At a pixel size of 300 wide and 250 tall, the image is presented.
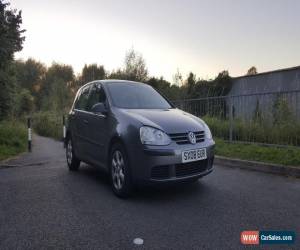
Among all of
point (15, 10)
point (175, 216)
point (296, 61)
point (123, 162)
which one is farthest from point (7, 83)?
point (296, 61)

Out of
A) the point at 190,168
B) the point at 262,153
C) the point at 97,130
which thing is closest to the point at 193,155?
the point at 190,168

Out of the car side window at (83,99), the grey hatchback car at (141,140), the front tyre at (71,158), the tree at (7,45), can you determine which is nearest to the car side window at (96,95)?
the grey hatchback car at (141,140)

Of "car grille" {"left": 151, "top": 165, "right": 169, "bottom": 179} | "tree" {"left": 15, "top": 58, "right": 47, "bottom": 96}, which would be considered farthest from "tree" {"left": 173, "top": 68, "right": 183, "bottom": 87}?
"tree" {"left": 15, "top": 58, "right": 47, "bottom": 96}

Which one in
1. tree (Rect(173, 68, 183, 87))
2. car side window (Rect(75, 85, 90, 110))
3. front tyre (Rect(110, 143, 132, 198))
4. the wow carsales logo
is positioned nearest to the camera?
the wow carsales logo

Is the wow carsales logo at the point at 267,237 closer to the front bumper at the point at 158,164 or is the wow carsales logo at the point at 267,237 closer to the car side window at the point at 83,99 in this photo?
the front bumper at the point at 158,164

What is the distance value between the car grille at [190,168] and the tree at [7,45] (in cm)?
774

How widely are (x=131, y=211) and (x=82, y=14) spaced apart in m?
11.1

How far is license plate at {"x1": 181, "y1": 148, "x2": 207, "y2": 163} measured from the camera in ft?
14.9

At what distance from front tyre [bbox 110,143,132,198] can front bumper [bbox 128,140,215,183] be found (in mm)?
140

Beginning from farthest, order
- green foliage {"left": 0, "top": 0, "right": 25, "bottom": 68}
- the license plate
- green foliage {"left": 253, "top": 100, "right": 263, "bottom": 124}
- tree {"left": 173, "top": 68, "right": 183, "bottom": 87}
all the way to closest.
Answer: tree {"left": 173, "top": 68, "right": 183, "bottom": 87}
green foliage {"left": 0, "top": 0, "right": 25, "bottom": 68}
green foliage {"left": 253, "top": 100, "right": 263, "bottom": 124}
the license plate

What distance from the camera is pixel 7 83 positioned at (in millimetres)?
11359

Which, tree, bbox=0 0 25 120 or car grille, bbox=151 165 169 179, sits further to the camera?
tree, bbox=0 0 25 120

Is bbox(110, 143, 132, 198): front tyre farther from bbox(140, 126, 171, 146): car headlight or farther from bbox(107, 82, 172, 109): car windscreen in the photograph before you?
bbox(107, 82, 172, 109): car windscreen

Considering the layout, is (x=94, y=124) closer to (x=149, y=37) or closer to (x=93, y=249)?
(x=93, y=249)
